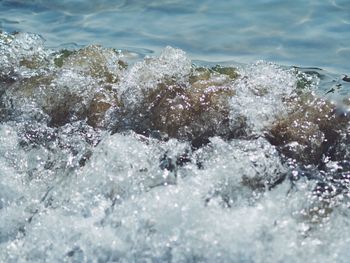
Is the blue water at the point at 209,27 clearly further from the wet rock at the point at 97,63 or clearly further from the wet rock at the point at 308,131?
the wet rock at the point at 308,131

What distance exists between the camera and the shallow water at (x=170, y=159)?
2609 mm

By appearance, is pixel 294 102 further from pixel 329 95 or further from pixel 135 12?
pixel 135 12

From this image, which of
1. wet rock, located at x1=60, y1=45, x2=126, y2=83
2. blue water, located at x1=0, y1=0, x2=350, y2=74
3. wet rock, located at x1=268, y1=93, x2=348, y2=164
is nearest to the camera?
wet rock, located at x1=268, y1=93, x2=348, y2=164

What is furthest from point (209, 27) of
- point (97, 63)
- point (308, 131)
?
point (308, 131)

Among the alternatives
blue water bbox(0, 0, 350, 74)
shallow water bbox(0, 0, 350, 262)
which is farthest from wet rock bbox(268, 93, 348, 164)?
blue water bbox(0, 0, 350, 74)

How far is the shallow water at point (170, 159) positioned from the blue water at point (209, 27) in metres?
0.08

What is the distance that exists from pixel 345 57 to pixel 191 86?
124 cm

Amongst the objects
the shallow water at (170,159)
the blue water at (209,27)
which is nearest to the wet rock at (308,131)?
the shallow water at (170,159)

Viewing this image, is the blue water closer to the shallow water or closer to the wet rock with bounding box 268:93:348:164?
the shallow water

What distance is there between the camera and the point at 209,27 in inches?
187

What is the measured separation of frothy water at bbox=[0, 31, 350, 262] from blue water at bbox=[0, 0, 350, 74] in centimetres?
50

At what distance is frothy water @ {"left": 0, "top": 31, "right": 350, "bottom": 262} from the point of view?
2604 millimetres

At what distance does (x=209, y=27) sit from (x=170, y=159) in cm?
189

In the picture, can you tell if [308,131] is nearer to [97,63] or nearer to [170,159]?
[170,159]
